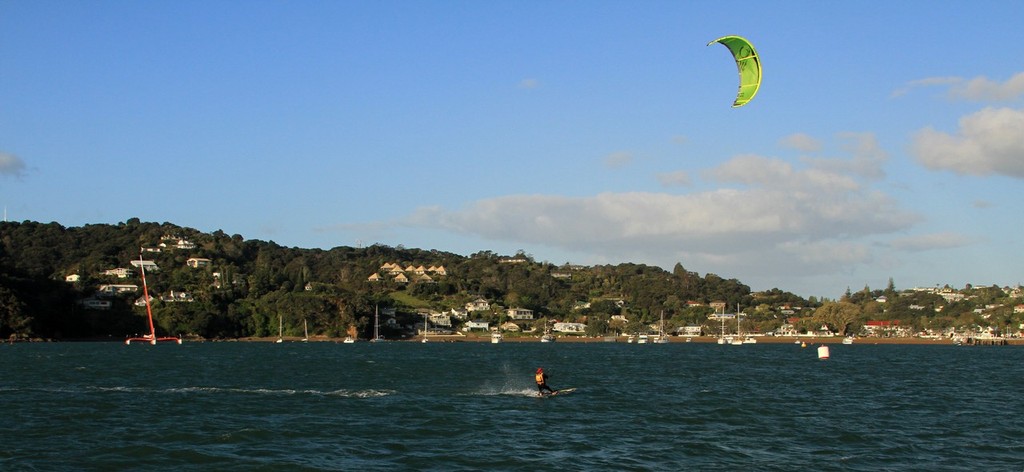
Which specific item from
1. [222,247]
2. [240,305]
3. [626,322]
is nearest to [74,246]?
[222,247]

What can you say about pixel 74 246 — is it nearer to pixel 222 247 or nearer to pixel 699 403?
pixel 222 247

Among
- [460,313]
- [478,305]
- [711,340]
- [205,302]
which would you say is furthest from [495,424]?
[478,305]

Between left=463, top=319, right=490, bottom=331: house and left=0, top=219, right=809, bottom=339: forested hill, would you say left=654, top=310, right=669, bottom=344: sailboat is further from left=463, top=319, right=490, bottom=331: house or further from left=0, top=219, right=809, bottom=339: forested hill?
left=463, top=319, right=490, bottom=331: house

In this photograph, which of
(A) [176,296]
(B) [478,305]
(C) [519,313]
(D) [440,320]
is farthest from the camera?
(C) [519,313]

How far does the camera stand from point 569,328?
179000 millimetres

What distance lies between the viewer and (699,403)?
121 feet

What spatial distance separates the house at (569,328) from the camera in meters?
177

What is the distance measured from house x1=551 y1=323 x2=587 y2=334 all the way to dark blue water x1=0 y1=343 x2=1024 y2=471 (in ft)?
416

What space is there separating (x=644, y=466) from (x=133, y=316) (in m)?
130

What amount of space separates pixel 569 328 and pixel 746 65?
507 feet

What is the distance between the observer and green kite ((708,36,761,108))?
25625 millimetres

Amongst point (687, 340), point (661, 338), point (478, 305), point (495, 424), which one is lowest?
point (495, 424)

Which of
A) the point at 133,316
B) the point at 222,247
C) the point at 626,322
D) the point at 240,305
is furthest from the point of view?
the point at 222,247

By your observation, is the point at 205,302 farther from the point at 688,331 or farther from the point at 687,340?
the point at 688,331
